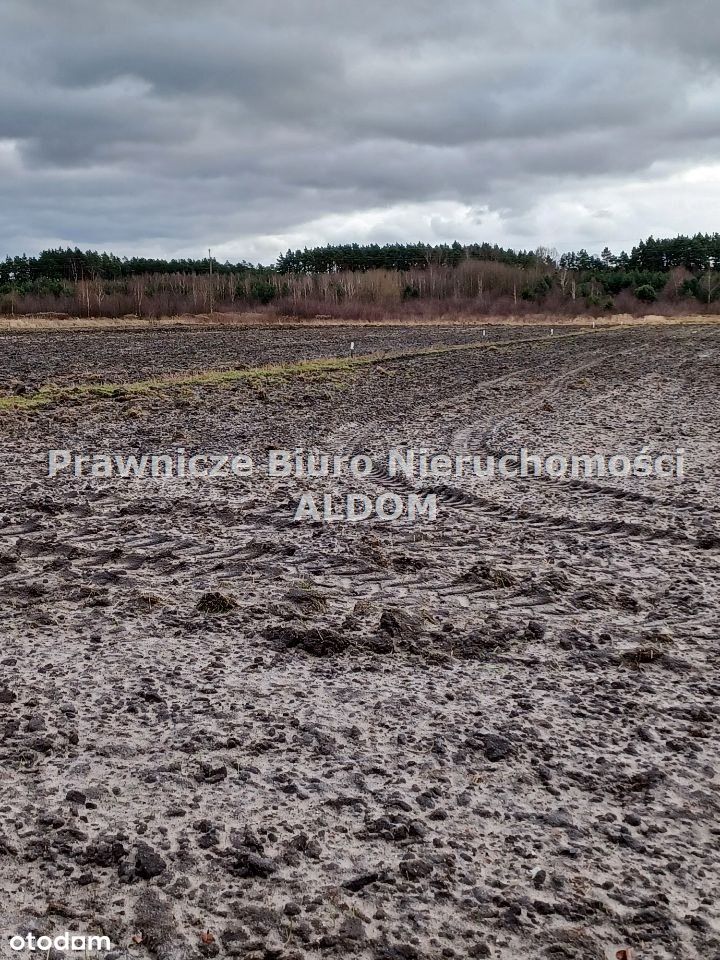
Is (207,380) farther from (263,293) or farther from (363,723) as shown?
(263,293)

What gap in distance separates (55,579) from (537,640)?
3.56m

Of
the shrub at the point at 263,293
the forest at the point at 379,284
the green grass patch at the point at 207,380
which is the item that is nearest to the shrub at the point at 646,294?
the forest at the point at 379,284

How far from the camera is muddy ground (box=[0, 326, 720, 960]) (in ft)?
9.66

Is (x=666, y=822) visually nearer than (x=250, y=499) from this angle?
Yes

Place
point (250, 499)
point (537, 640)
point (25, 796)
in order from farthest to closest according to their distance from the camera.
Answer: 1. point (250, 499)
2. point (537, 640)
3. point (25, 796)

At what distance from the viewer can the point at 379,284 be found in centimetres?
8781

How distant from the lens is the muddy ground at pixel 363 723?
2.95 metres

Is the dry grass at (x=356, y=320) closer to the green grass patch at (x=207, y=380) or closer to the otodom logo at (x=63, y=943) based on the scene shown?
the green grass patch at (x=207, y=380)

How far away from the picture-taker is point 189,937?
9.22 feet

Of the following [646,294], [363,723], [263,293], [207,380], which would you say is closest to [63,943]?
[363,723]

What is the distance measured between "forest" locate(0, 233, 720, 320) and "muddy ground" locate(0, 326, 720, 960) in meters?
55.1

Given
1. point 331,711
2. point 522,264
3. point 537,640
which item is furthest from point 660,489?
point 522,264

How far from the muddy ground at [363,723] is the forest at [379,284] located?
55069 millimetres

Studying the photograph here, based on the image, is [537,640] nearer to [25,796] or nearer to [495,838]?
[495,838]
